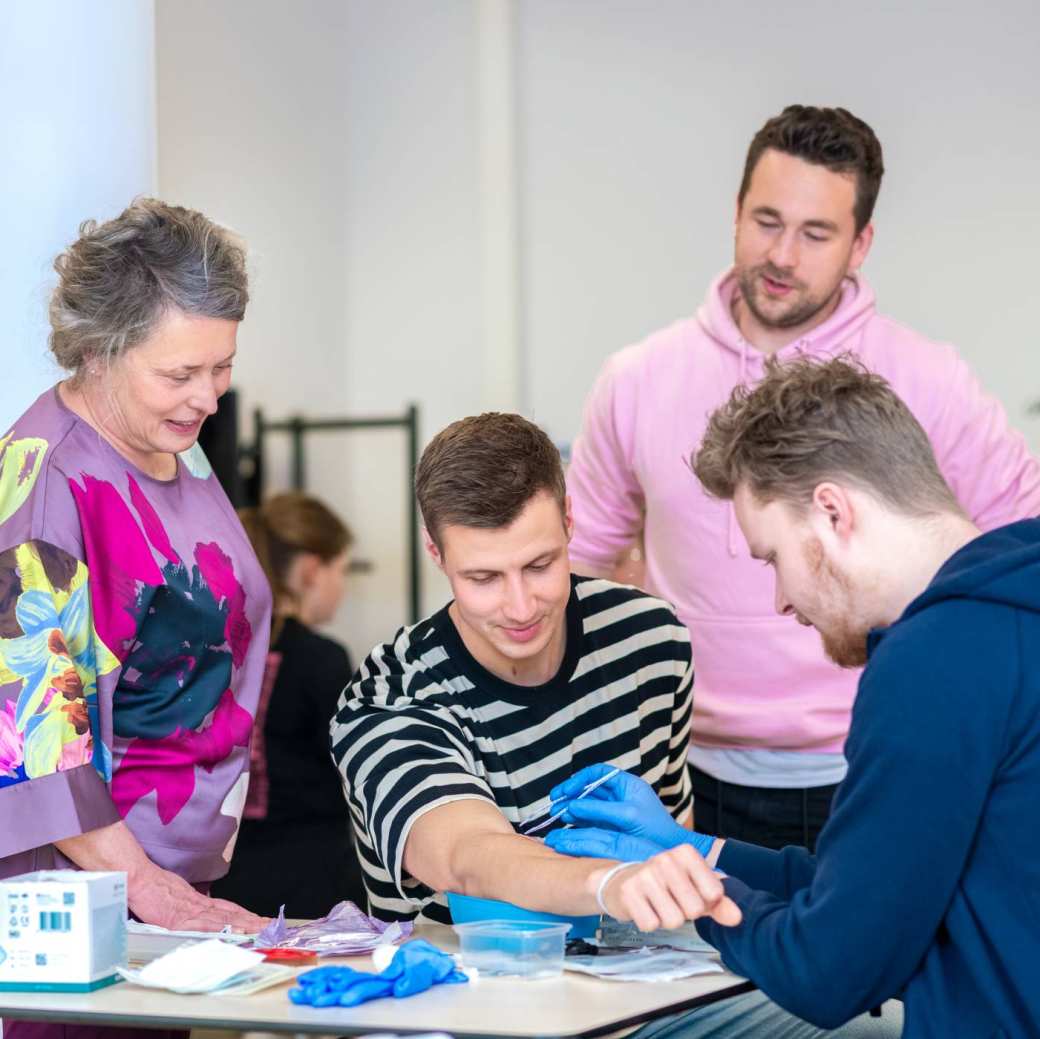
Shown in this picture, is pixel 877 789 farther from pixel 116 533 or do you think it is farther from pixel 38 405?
pixel 38 405

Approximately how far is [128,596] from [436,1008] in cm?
64

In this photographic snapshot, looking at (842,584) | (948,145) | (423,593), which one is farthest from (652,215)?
(842,584)

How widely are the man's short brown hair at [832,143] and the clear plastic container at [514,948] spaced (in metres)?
1.32

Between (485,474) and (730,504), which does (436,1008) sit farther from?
A: (730,504)

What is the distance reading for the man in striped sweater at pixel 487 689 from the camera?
1.76 meters

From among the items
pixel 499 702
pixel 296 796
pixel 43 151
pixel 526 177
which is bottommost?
pixel 296 796

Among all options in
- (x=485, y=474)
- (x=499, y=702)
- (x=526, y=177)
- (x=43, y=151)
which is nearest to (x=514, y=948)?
(x=499, y=702)

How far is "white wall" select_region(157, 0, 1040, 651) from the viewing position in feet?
13.7

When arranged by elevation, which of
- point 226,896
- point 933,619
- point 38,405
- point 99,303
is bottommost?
point 226,896

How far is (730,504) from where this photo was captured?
7.77 ft

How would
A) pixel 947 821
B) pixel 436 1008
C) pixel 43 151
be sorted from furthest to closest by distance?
pixel 43 151
pixel 436 1008
pixel 947 821

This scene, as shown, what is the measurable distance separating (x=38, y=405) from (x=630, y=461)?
3.34 feet

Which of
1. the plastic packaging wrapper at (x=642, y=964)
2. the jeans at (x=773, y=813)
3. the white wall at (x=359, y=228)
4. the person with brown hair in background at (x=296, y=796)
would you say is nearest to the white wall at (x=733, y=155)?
the white wall at (x=359, y=228)

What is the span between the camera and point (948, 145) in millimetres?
4191
